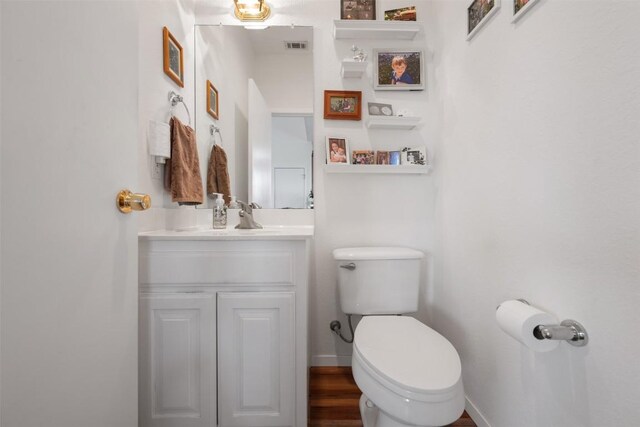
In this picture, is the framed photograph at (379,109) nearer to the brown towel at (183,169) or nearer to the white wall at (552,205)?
the white wall at (552,205)

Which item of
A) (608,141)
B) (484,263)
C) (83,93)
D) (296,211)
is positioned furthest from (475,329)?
(83,93)

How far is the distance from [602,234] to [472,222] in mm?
573

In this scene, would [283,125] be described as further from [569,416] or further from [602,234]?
[569,416]

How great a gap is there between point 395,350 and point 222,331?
0.64 m

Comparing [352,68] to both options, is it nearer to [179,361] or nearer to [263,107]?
[263,107]

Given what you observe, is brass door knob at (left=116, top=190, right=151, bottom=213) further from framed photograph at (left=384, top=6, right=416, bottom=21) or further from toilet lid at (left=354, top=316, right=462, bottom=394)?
framed photograph at (left=384, top=6, right=416, bottom=21)

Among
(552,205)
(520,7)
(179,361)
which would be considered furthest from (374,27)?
(179,361)

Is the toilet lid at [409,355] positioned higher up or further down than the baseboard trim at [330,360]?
higher up

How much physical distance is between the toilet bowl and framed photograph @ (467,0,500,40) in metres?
1.26

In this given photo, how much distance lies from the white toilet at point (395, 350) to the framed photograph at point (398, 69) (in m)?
0.95

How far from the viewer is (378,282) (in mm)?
1443

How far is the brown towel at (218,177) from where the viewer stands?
5.43 ft

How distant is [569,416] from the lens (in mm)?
786

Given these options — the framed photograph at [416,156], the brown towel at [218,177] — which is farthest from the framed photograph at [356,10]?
the brown towel at [218,177]
